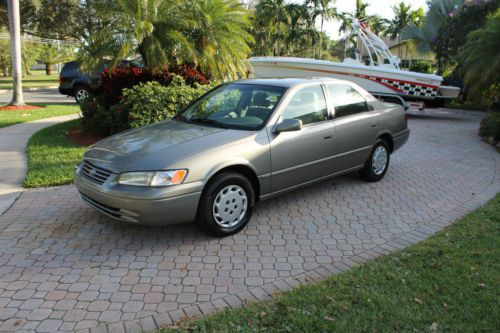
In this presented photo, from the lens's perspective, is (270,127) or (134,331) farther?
(270,127)

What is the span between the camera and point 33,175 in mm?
6277

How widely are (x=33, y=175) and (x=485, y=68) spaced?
11113 millimetres

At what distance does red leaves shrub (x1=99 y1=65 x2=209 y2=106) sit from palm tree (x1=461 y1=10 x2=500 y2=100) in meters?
7.62

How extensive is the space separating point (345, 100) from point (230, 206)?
2479mm

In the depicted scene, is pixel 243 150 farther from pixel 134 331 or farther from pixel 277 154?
pixel 134 331

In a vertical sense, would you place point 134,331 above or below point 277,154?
below

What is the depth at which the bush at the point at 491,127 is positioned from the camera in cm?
964

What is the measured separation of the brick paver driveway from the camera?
319 centimetres

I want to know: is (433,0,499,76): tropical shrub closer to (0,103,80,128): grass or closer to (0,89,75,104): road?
(0,103,80,128): grass

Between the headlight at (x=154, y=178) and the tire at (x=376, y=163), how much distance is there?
3.33m

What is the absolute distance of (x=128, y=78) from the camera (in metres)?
9.05

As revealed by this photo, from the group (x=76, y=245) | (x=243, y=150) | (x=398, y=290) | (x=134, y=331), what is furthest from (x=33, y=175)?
(x=398, y=290)

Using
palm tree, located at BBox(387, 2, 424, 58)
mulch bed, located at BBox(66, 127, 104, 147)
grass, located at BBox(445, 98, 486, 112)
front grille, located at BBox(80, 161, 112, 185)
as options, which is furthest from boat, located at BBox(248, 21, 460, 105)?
palm tree, located at BBox(387, 2, 424, 58)

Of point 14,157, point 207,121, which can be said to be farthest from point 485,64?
point 14,157
